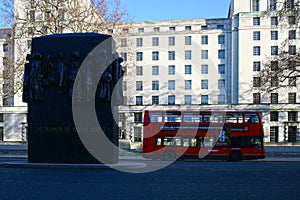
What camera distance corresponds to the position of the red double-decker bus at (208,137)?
25188 millimetres

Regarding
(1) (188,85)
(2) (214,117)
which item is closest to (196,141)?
(2) (214,117)

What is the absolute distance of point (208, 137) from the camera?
25203 mm

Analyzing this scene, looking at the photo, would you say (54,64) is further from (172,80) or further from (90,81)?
(172,80)

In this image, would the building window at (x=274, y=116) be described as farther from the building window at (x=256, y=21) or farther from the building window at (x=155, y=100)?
the building window at (x=155, y=100)

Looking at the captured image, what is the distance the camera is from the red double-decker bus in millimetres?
25188

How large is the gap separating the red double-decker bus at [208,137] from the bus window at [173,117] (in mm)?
63

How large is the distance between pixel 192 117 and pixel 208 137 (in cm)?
159

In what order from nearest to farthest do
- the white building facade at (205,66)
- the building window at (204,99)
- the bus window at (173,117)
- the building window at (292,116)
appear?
the bus window at (173,117)
the building window at (292,116)
the white building facade at (205,66)
the building window at (204,99)

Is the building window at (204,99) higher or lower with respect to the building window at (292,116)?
higher

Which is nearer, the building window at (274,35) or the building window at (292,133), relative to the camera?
the building window at (292,133)

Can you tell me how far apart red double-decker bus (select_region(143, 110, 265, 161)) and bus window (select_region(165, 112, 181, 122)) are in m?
0.06

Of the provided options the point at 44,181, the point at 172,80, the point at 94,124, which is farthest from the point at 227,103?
the point at 44,181

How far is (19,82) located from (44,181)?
69.5 feet

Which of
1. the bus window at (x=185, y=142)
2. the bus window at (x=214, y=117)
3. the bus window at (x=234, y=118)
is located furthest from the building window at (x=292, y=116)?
the bus window at (x=185, y=142)
